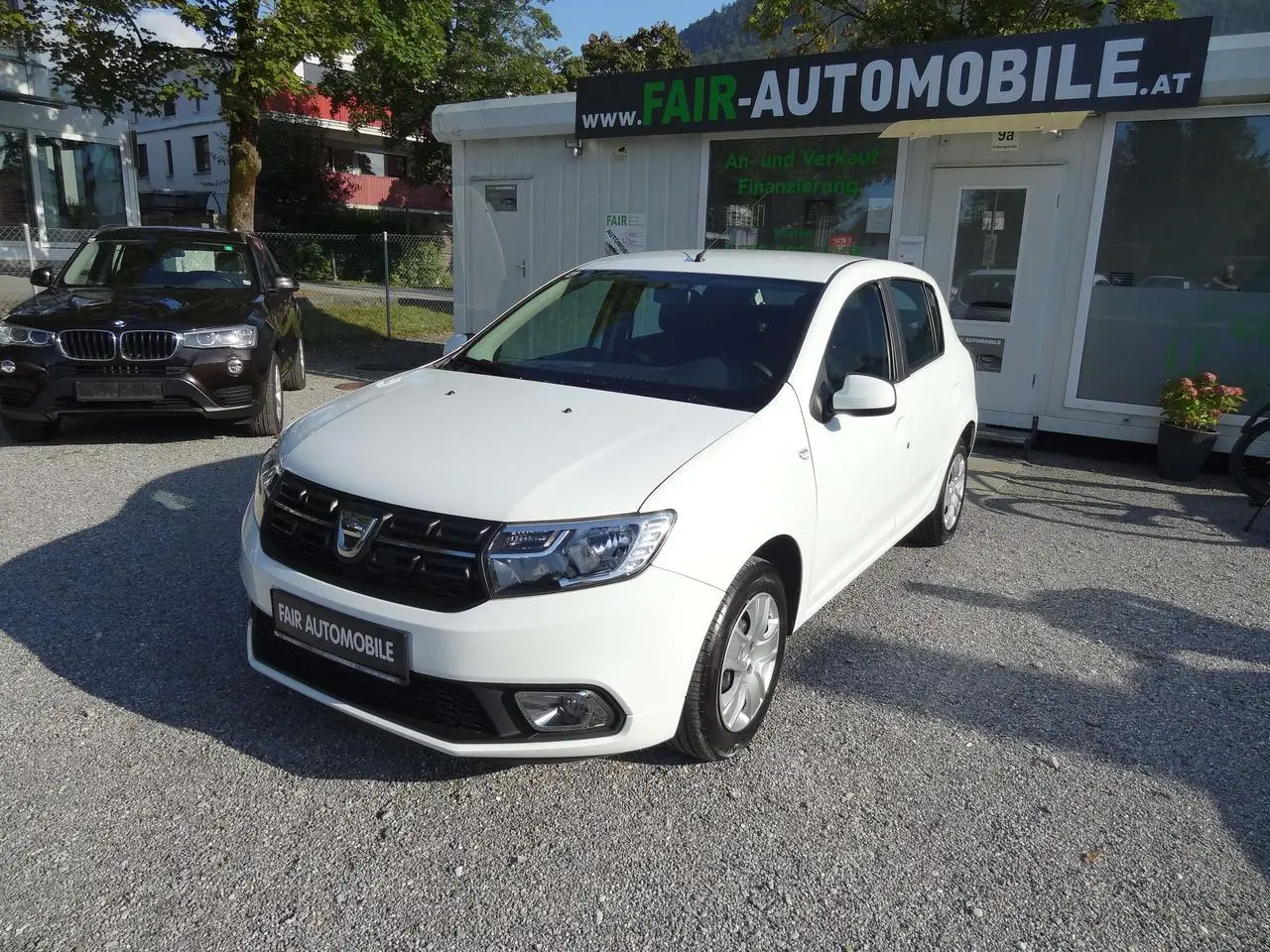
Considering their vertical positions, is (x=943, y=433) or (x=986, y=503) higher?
(x=943, y=433)

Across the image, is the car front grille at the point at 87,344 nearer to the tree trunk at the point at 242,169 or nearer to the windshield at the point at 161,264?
the windshield at the point at 161,264

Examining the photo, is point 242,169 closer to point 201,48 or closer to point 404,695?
point 201,48

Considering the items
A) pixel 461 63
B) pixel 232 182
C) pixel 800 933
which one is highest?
pixel 461 63

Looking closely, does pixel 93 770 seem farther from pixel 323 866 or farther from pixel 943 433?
pixel 943 433

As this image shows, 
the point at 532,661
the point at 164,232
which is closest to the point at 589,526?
the point at 532,661

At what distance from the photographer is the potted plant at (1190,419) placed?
7.16 metres

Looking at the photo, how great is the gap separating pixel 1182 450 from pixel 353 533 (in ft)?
22.7

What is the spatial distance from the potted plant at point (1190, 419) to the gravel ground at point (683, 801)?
9.83 ft

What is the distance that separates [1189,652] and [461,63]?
1329 inches

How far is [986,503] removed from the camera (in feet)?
21.8

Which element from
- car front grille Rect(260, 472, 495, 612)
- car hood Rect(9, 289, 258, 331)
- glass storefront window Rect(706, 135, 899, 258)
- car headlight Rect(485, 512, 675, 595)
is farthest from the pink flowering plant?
car hood Rect(9, 289, 258, 331)

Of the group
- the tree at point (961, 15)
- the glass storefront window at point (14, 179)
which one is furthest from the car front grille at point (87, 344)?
the glass storefront window at point (14, 179)

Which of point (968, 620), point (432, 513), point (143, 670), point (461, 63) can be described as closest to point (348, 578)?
point (432, 513)

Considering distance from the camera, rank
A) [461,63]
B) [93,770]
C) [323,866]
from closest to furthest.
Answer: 1. [323,866]
2. [93,770]
3. [461,63]
